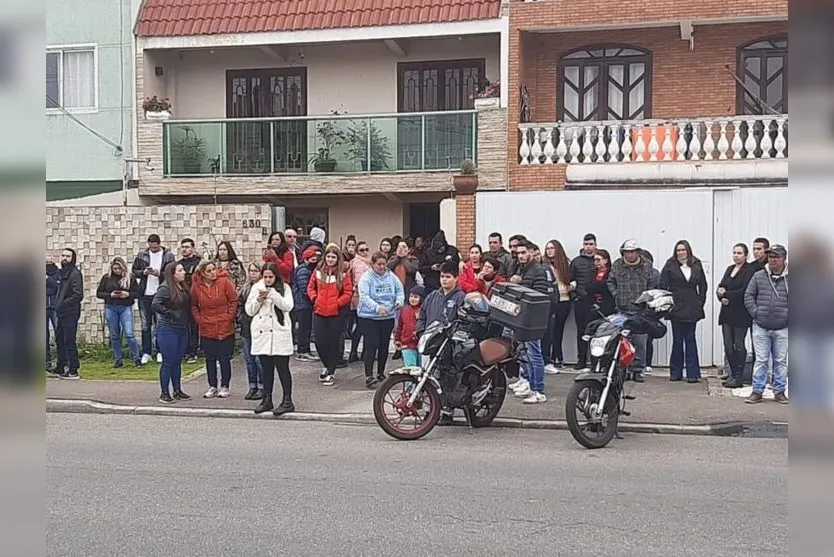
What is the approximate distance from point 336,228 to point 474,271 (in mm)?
8484

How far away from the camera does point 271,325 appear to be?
430 inches

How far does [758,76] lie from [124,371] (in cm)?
1301

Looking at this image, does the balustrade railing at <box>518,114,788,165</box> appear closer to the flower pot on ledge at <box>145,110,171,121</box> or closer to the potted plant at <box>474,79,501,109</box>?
the potted plant at <box>474,79,501,109</box>

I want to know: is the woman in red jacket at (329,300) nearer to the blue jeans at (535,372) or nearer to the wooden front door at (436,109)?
the blue jeans at (535,372)

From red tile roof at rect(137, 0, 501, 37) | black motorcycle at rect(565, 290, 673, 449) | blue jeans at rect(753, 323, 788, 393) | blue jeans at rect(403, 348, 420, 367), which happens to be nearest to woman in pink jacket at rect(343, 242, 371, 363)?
blue jeans at rect(403, 348, 420, 367)

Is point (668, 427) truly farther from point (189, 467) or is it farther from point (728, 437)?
point (189, 467)

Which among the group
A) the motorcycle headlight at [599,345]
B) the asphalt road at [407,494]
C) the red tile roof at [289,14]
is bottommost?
the asphalt road at [407,494]

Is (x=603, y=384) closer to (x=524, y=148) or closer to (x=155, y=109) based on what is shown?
(x=524, y=148)

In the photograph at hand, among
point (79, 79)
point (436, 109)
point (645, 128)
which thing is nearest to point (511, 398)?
point (645, 128)

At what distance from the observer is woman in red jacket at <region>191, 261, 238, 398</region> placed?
38.4ft

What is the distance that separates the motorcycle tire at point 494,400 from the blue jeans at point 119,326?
667 centimetres

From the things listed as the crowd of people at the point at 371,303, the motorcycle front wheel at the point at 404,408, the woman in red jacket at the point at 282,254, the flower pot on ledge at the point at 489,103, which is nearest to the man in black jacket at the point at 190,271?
the crowd of people at the point at 371,303

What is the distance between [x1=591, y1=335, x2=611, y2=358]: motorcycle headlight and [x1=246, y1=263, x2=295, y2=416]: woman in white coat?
363 cm

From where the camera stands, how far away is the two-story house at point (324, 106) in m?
18.4
